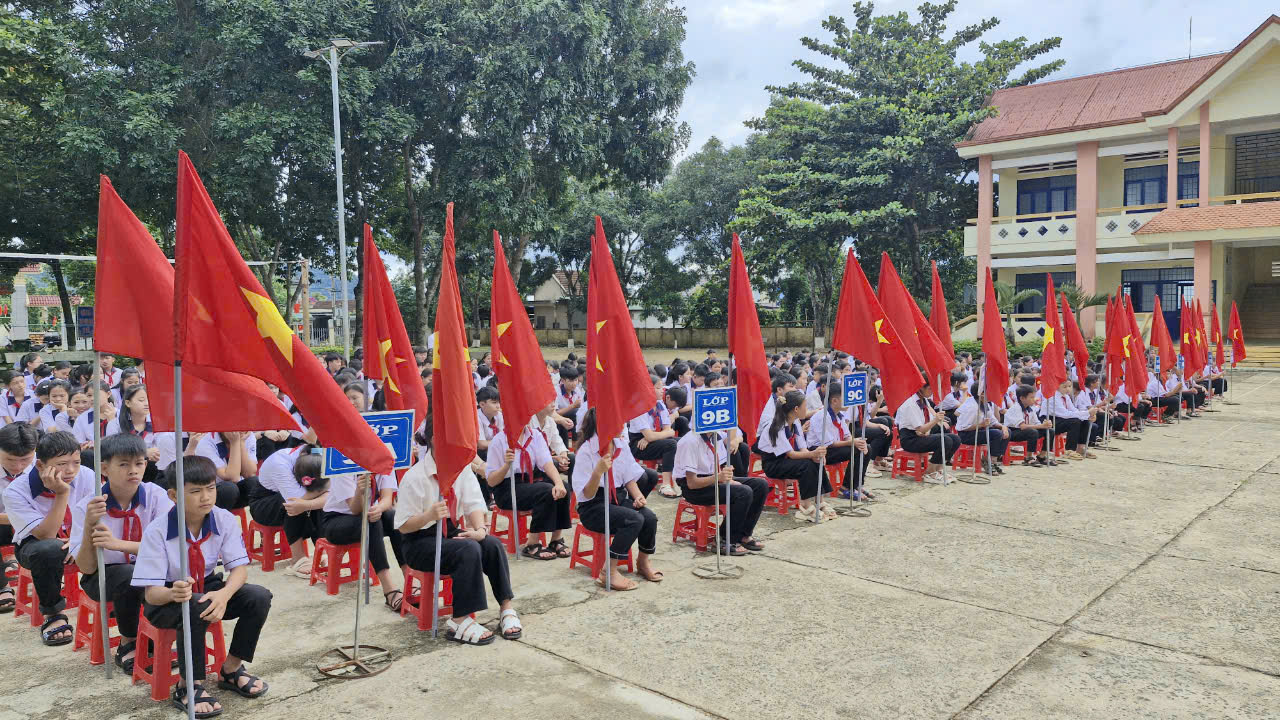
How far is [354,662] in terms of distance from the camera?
4910mm

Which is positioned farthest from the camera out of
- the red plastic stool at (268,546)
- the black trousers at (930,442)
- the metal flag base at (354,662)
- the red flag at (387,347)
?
the black trousers at (930,442)

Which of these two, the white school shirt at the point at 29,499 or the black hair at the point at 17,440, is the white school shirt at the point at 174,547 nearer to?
the white school shirt at the point at 29,499

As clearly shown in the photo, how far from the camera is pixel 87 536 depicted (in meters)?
4.46

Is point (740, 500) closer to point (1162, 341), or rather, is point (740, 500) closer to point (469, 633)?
point (469, 633)

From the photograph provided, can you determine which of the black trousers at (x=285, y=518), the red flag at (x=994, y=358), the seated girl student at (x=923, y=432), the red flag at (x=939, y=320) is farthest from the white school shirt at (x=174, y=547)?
the red flag at (x=994, y=358)

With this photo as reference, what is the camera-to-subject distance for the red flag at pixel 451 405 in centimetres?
532

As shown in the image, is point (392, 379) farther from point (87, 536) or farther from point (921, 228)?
point (921, 228)

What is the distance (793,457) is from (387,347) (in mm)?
4100

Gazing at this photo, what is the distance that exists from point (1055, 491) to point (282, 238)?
21.5 metres

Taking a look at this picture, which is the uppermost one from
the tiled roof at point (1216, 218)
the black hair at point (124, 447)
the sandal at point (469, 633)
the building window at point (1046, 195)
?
the building window at point (1046, 195)

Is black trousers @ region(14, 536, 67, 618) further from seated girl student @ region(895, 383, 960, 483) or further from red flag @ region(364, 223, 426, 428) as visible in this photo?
seated girl student @ region(895, 383, 960, 483)

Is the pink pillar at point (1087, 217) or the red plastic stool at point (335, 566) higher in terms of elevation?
the pink pillar at point (1087, 217)

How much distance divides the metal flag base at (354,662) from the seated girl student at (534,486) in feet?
6.76

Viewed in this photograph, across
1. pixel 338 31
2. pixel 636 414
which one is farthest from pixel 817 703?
pixel 338 31
